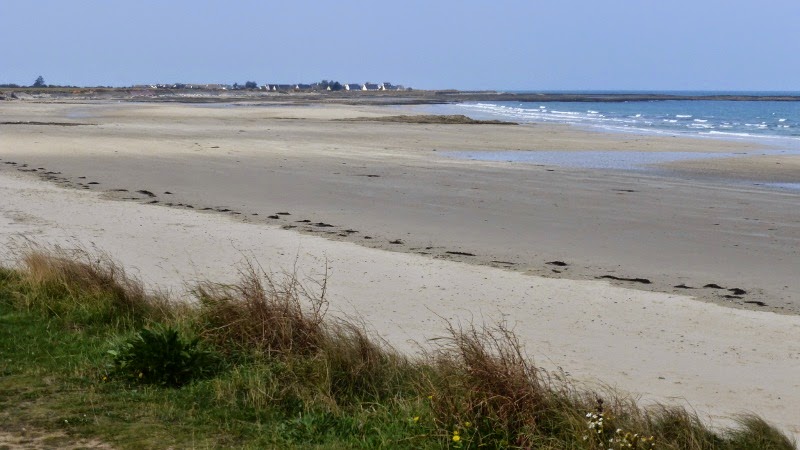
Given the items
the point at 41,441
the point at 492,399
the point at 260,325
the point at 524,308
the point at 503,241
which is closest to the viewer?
the point at 41,441

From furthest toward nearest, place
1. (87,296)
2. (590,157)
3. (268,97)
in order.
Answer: (268,97), (590,157), (87,296)

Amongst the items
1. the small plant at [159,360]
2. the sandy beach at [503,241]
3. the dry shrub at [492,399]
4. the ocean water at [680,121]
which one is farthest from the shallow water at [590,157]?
the dry shrub at [492,399]

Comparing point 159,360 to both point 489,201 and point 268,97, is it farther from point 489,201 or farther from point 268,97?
point 268,97

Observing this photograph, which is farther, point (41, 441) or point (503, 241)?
point (503, 241)

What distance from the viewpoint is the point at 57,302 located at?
7711 mm

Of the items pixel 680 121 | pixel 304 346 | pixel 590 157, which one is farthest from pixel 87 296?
pixel 680 121

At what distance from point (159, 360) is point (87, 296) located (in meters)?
1.96

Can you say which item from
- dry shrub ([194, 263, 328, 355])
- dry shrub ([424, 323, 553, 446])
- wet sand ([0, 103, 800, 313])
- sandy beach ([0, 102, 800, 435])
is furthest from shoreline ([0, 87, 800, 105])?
dry shrub ([424, 323, 553, 446])

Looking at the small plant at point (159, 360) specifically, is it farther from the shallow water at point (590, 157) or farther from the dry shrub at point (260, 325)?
the shallow water at point (590, 157)

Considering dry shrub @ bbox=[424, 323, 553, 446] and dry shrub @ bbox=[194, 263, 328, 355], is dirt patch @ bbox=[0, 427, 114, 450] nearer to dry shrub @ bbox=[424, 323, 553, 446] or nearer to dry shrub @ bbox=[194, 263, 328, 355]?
dry shrub @ bbox=[194, 263, 328, 355]

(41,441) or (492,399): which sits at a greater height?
(492,399)

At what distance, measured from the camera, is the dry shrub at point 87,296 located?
750 centimetres

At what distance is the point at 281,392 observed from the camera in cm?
571

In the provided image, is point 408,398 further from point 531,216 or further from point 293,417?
point 531,216
